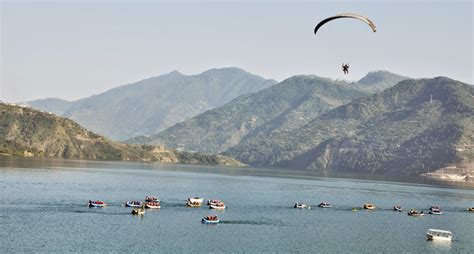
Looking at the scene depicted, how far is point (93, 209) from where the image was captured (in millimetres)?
173500

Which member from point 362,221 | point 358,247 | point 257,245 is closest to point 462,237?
point 362,221

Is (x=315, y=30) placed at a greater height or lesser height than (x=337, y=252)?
greater

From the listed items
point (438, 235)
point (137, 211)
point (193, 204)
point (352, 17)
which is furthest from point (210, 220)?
point (352, 17)

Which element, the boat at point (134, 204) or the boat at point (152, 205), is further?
the boat at point (152, 205)

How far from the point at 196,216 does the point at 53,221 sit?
39.0 m

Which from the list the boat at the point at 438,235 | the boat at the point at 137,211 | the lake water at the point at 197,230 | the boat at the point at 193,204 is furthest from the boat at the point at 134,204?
the boat at the point at 438,235

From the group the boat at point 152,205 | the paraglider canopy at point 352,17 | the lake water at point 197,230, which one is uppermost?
the paraglider canopy at point 352,17

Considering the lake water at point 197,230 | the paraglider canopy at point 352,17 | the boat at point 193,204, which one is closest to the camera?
the paraglider canopy at point 352,17

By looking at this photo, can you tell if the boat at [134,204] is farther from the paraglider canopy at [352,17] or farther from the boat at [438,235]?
the paraglider canopy at [352,17]

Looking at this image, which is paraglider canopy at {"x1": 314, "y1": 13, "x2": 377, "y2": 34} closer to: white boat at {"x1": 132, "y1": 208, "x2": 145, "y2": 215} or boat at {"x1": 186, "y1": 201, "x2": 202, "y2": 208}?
white boat at {"x1": 132, "y1": 208, "x2": 145, "y2": 215}

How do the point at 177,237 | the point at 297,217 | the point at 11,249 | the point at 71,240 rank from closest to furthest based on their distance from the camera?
the point at 11,249, the point at 71,240, the point at 177,237, the point at 297,217

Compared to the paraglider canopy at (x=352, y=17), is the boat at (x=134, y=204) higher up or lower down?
lower down

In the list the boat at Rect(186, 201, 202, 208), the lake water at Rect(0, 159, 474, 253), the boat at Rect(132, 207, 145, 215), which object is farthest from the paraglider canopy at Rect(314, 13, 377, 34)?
the boat at Rect(186, 201, 202, 208)

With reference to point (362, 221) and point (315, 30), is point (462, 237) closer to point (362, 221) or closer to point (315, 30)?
point (362, 221)
